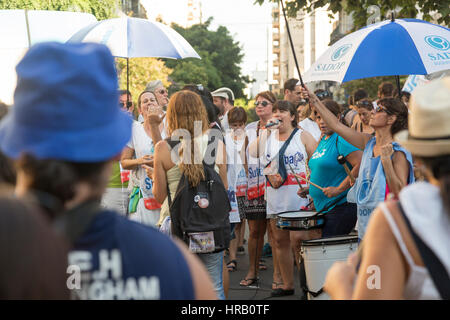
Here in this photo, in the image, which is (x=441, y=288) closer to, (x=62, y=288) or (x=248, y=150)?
(x=62, y=288)

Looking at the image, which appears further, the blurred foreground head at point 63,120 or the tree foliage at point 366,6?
the tree foliage at point 366,6

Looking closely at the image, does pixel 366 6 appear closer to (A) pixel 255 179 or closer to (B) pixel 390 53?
(A) pixel 255 179

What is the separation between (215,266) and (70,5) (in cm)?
1517

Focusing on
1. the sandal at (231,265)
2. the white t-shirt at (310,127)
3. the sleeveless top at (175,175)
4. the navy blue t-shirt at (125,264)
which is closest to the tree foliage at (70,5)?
the white t-shirt at (310,127)

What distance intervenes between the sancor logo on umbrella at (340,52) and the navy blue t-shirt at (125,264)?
4926mm

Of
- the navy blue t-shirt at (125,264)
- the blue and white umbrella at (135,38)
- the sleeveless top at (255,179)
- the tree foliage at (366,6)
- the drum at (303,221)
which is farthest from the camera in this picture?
the tree foliage at (366,6)

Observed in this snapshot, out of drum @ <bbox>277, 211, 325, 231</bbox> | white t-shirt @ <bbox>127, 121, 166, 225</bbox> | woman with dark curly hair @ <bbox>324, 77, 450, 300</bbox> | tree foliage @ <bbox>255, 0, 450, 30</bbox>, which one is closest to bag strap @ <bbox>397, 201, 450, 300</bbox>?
woman with dark curly hair @ <bbox>324, 77, 450, 300</bbox>

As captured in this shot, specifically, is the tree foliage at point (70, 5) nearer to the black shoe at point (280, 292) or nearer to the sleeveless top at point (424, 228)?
the black shoe at point (280, 292)

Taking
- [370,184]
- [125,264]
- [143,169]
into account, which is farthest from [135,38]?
[125,264]

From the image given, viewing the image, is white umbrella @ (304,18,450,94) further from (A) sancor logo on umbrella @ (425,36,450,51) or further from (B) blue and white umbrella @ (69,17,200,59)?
(B) blue and white umbrella @ (69,17,200,59)

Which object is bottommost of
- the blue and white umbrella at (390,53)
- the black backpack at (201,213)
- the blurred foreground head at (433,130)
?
the black backpack at (201,213)

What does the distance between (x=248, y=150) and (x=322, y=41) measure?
71382mm

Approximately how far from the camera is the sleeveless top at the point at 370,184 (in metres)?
5.11
